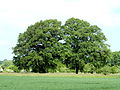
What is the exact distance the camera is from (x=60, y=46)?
6406 cm

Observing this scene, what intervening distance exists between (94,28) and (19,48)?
16255mm

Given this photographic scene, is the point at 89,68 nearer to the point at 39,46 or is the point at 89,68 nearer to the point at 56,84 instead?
the point at 39,46

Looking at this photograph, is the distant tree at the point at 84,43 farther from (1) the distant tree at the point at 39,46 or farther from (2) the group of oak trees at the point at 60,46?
(1) the distant tree at the point at 39,46

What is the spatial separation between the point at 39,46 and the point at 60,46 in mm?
4275

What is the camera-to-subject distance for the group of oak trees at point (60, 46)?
207ft

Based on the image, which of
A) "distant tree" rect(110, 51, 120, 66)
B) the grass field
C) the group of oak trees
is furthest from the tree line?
"distant tree" rect(110, 51, 120, 66)

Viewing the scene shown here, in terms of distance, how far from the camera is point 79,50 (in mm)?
65125

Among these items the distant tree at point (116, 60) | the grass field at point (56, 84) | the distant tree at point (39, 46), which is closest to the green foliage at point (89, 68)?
the distant tree at point (39, 46)

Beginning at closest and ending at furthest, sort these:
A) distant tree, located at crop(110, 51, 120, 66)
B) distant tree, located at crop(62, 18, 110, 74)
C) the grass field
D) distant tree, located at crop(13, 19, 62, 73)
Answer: the grass field → distant tree, located at crop(13, 19, 62, 73) → distant tree, located at crop(62, 18, 110, 74) → distant tree, located at crop(110, 51, 120, 66)

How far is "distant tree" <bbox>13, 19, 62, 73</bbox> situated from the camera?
2459 inches

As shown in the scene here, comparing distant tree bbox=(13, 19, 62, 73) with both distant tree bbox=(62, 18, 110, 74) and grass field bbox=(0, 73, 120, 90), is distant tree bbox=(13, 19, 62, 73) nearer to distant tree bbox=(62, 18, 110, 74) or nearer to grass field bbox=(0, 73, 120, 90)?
distant tree bbox=(62, 18, 110, 74)

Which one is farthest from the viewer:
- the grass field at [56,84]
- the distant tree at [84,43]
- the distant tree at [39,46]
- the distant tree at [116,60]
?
the distant tree at [116,60]

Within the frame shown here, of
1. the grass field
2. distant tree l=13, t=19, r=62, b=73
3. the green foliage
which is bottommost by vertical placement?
the grass field

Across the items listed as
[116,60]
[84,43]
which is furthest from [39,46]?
[116,60]
